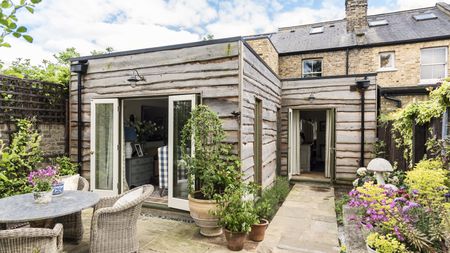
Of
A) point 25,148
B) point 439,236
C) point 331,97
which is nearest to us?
point 439,236

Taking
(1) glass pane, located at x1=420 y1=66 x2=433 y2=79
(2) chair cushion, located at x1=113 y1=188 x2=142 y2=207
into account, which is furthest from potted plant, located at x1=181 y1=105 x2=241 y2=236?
(1) glass pane, located at x1=420 y1=66 x2=433 y2=79

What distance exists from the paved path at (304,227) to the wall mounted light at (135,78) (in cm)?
349

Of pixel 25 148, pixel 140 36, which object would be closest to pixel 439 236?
pixel 25 148

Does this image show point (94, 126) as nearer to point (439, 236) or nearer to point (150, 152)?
point (150, 152)

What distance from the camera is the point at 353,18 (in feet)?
38.9

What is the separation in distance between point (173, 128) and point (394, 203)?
3.38 metres

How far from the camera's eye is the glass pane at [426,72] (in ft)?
33.6

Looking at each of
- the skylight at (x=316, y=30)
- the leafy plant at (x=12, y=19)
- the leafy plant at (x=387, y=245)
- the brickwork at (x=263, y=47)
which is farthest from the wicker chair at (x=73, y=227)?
the skylight at (x=316, y=30)

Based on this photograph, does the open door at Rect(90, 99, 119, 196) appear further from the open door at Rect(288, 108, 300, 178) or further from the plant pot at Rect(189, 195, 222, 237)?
the open door at Rect(288, 108, 300, 178)

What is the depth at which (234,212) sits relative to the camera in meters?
3.51

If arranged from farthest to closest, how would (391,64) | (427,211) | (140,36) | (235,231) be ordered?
(140,36) → (391,64) → (235,231) → (427,211)

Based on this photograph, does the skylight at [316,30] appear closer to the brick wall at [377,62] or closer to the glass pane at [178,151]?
the brick wall at [377,62]

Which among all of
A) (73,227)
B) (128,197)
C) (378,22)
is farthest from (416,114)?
(378,22)

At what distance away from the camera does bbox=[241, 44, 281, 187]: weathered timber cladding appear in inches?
173
